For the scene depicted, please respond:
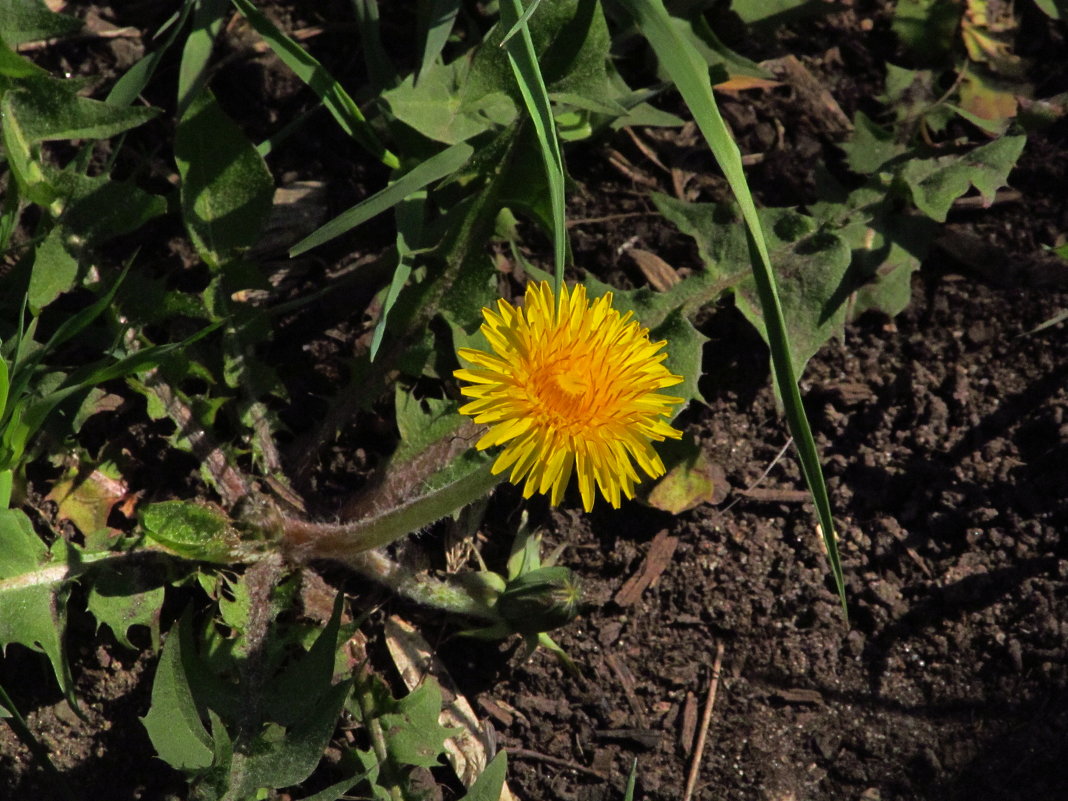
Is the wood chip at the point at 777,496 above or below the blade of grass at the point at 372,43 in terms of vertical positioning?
below

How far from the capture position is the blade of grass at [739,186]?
196 centimetres

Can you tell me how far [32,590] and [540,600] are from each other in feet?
4.26

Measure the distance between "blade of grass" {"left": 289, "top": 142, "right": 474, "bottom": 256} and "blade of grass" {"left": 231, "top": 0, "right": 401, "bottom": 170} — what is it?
0.28 metres

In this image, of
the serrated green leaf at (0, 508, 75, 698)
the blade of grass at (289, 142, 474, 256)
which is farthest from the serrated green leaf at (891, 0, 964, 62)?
the serrated green leaf at (0, 508, 75, 698)

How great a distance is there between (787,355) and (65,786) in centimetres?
201

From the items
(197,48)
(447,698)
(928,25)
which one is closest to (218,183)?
(197,48)

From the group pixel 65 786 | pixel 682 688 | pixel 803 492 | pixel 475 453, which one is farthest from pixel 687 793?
pixel 65 786

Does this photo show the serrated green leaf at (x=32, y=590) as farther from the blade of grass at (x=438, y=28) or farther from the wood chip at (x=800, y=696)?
the wood chip at (x=800, y=696)

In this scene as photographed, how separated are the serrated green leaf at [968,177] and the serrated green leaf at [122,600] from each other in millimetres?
2396

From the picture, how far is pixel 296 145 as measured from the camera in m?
3.06

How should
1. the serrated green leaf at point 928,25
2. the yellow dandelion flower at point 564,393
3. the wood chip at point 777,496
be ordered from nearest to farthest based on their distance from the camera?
the yellow dandelion flower at point 564,393 → the wood chip at point 777,496 → the serrated green leaf at point 928,25

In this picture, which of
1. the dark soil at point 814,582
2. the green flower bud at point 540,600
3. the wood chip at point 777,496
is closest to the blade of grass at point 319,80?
the dark soil at point 814,582

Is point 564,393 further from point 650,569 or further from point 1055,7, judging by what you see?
point 1055,7

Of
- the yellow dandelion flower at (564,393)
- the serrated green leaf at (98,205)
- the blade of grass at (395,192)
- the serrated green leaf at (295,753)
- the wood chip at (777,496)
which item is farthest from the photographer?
the wood chip at (777,496)
